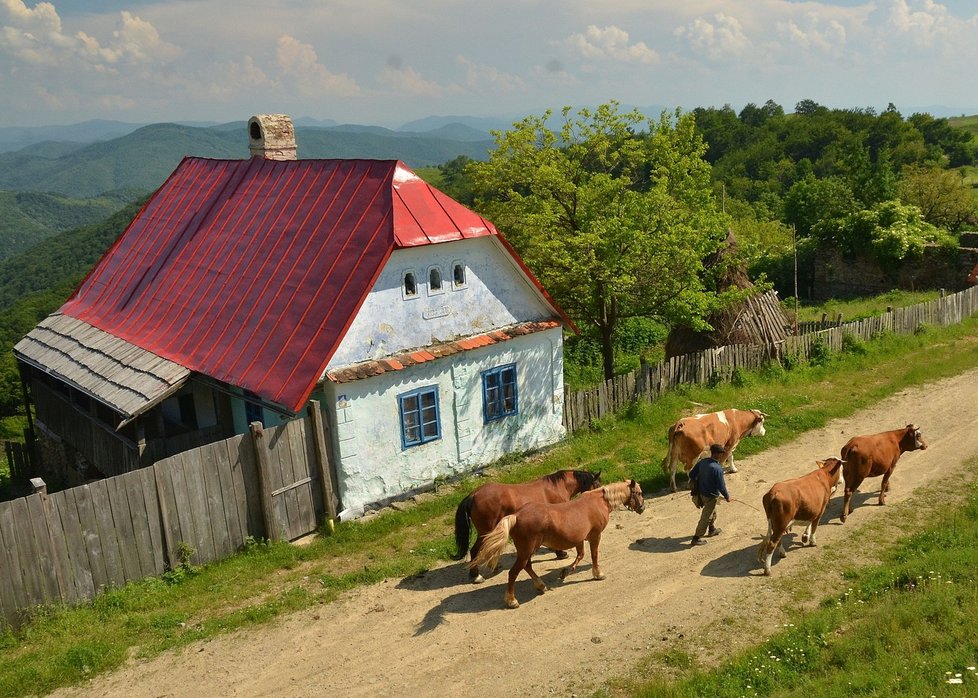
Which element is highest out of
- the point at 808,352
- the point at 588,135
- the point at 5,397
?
the point at 588,135

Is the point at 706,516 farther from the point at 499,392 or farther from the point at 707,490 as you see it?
the point at 499,392

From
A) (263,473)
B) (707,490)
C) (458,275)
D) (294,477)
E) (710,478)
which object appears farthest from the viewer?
(458,275)

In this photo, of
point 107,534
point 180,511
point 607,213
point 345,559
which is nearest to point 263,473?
point 180,511

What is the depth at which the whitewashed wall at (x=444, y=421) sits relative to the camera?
15.0 meters

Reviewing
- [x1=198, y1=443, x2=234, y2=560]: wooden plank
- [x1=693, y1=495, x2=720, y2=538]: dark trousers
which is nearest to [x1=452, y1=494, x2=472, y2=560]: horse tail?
[x1=693, y1=495, x2=720, y2=538]: dark trousers

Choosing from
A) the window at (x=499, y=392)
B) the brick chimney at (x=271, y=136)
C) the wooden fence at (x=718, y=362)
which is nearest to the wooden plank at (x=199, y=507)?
the window at (x=499, y=392)

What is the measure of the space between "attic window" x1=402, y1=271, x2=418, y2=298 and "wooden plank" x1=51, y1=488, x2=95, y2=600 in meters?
6.81

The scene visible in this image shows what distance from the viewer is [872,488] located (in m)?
15.0

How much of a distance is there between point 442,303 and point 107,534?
7.39 m

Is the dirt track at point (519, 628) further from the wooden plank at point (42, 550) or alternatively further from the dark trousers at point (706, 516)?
the wooden plank at point (42, 550)

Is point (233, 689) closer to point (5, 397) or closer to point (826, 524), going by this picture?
point (826, 524)

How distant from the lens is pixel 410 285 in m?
16.0

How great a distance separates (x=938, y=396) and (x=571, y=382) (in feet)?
31.7

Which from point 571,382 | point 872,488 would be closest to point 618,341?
point 571,382
